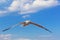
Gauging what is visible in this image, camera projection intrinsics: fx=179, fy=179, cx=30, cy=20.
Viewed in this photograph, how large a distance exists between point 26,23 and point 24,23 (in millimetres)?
379

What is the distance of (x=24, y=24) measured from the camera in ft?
53.2

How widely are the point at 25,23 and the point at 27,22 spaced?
1.07 feet

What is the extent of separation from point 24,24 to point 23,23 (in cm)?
17

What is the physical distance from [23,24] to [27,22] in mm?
491

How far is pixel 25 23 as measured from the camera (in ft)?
53.4

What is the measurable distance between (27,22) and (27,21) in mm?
477

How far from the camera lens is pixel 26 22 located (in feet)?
53.4

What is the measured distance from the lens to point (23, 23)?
642 inches

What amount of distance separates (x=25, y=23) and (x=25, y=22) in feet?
0.59

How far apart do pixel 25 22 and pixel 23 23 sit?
0.78 ft

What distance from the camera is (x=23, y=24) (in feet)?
53.5

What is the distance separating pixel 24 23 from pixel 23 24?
0.51ft

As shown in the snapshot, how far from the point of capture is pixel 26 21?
16.6 metres
